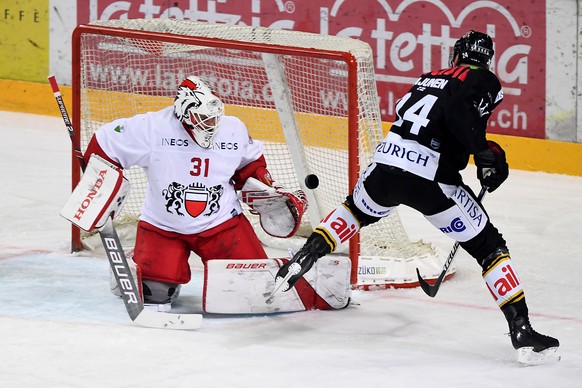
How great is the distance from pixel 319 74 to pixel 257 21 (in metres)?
2.41

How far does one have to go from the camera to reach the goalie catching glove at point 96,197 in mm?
4758

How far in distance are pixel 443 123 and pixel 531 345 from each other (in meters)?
0.76

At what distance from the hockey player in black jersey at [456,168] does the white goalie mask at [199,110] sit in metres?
0.57

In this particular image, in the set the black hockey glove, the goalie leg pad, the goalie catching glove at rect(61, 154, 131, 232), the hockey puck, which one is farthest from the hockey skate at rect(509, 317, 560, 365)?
the goalie catching glove at rect(61, 154, 131, 232)

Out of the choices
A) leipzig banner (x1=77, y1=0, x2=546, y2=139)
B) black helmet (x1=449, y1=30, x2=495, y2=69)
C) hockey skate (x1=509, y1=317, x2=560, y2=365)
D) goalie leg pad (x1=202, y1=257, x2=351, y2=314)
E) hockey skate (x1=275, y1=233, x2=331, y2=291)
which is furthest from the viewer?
leipzig banner (x1=77, y1=0, x2=546, y2=139)

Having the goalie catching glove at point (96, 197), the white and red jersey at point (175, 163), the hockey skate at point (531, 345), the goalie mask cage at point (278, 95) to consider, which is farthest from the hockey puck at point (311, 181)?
the hockey skate at point (531, 345)

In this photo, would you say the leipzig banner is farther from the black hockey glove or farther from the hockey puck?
the black hockey glove

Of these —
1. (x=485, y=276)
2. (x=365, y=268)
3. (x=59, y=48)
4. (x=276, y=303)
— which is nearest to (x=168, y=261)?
(x=276, y=303)

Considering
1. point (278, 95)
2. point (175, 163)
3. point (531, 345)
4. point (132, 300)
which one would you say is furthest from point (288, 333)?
point (278, 95)

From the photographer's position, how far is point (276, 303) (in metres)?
4.95

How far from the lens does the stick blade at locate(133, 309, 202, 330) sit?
4723 mm

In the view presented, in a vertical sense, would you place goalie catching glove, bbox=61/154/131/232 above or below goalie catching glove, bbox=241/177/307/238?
above

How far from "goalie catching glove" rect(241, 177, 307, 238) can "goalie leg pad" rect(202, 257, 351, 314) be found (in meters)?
0.23

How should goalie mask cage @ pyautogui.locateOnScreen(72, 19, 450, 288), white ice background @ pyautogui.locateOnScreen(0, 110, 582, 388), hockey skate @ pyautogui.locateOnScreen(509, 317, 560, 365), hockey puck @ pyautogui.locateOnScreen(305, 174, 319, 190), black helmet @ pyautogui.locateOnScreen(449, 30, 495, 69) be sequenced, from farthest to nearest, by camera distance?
1. goalie mask cage @ pyautogui.locateOnScreen(72, 19, 450, 288)
2. hockey puck @ pyautogui.locateOnScreen(305, 174, 319, 190)
3. black helmet @ pyautogui.locateOnScreen(449, 30, 495, 69)
4. hockey skate @ pyautogui.locateOnScreen(509, 317, 560, 365)
5. white ice background @ pyautogui.locateOnScreen(0, 110, 582, 388)
